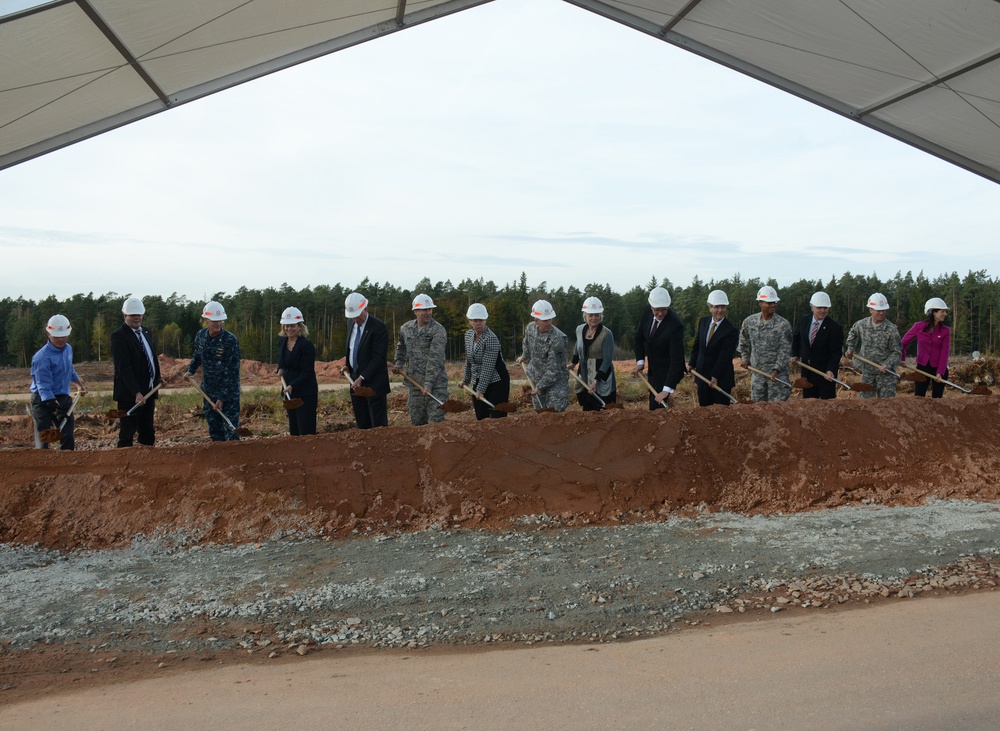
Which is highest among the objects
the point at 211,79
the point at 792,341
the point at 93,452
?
the point at 211,79

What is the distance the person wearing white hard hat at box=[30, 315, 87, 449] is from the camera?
7996mm

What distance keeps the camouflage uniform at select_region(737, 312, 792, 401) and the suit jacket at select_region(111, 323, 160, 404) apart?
21.0 ft

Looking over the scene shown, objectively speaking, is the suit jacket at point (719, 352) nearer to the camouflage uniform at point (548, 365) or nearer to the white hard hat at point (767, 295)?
the white hard hat at point (767, 295)

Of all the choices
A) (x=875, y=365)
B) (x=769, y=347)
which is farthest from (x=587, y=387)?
(x=875, y=365)

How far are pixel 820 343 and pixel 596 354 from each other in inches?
106

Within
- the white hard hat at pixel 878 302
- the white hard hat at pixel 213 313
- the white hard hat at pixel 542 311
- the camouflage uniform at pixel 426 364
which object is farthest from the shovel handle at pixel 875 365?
the white hard hat at pixel 213 313

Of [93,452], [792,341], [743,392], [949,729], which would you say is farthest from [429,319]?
[743,392]

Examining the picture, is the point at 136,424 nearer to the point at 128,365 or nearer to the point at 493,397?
the point at 128,365

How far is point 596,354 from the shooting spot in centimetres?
866

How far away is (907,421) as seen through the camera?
7867 mm

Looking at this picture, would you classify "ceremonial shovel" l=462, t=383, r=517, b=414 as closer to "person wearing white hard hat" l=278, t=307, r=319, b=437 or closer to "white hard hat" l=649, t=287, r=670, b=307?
"person wearing white hard hat" l=278, t=307, r=319, b=437

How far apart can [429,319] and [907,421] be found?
4913 millimetres

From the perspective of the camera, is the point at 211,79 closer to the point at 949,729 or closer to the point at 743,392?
the point at 949,729

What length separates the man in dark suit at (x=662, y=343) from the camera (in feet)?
28.0
